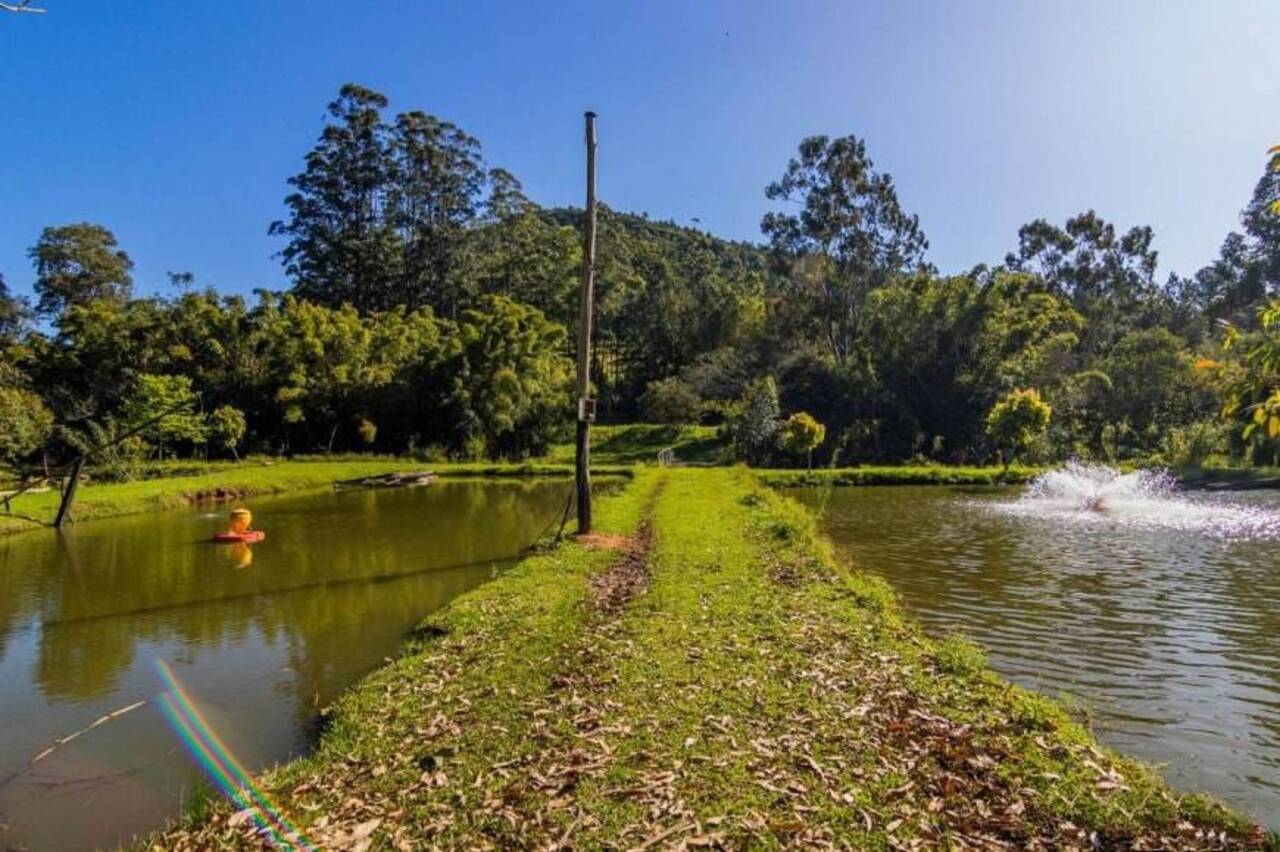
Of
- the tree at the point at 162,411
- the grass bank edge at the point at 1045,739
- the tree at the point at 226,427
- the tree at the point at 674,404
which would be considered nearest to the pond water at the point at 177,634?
the grass bank edge at the point at 1045,739

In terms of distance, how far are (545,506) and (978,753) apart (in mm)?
20044

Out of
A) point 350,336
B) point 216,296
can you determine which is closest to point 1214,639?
point 350,336

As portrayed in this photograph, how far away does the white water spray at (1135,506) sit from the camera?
1867 centimetres

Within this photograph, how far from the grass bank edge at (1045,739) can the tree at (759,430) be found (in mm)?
29148

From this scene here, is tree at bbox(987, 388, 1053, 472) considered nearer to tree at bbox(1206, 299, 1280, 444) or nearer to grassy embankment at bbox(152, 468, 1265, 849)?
grassy embankment at bbox(152, 468, 1265, 849)

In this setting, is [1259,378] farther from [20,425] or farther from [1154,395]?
[1154,395]

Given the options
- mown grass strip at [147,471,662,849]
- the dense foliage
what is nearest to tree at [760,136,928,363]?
the dense foliage

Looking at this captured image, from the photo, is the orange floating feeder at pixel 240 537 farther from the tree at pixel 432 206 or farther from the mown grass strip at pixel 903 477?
the tree at pixel 432 206

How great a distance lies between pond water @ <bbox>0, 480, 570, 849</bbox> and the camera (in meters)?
6.41

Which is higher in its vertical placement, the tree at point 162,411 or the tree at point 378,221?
the tree at point 378,221

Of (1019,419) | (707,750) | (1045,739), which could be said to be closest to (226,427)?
(1019,419)

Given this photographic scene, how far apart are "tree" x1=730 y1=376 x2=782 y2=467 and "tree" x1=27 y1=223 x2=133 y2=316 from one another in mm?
49603

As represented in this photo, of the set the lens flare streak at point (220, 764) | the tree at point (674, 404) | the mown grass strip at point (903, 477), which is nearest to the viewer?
the lens flare streak at point (220, 764)

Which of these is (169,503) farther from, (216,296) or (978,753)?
(978,753)
